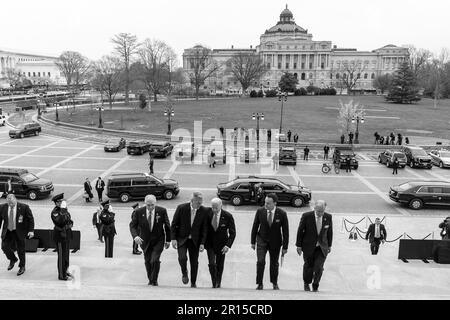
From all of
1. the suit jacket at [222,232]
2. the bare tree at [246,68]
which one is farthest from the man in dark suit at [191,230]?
the bare tree at [246,68]

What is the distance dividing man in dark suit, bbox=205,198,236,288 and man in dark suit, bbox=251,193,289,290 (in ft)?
1.59

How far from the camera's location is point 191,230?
26.7 feet

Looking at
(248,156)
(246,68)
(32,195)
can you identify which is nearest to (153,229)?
(32,195)

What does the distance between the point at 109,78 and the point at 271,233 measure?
68171 millimetres

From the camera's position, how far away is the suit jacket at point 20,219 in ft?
A: 29.9

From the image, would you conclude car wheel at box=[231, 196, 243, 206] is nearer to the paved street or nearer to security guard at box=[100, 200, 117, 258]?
the paved street

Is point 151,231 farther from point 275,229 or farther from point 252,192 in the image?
point 252,192

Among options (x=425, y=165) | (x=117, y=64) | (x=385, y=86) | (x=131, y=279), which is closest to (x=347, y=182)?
(x=425, y=165)

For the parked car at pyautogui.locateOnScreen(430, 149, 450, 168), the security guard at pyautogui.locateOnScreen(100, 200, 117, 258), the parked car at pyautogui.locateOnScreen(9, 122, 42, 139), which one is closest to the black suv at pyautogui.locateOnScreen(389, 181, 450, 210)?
the parked car at pyautogui.locateOnScreen(430, 149, 450, 168)

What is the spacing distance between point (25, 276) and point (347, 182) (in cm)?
2157

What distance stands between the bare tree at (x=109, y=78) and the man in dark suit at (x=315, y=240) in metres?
66.9

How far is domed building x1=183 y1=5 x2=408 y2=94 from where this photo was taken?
506 ft
